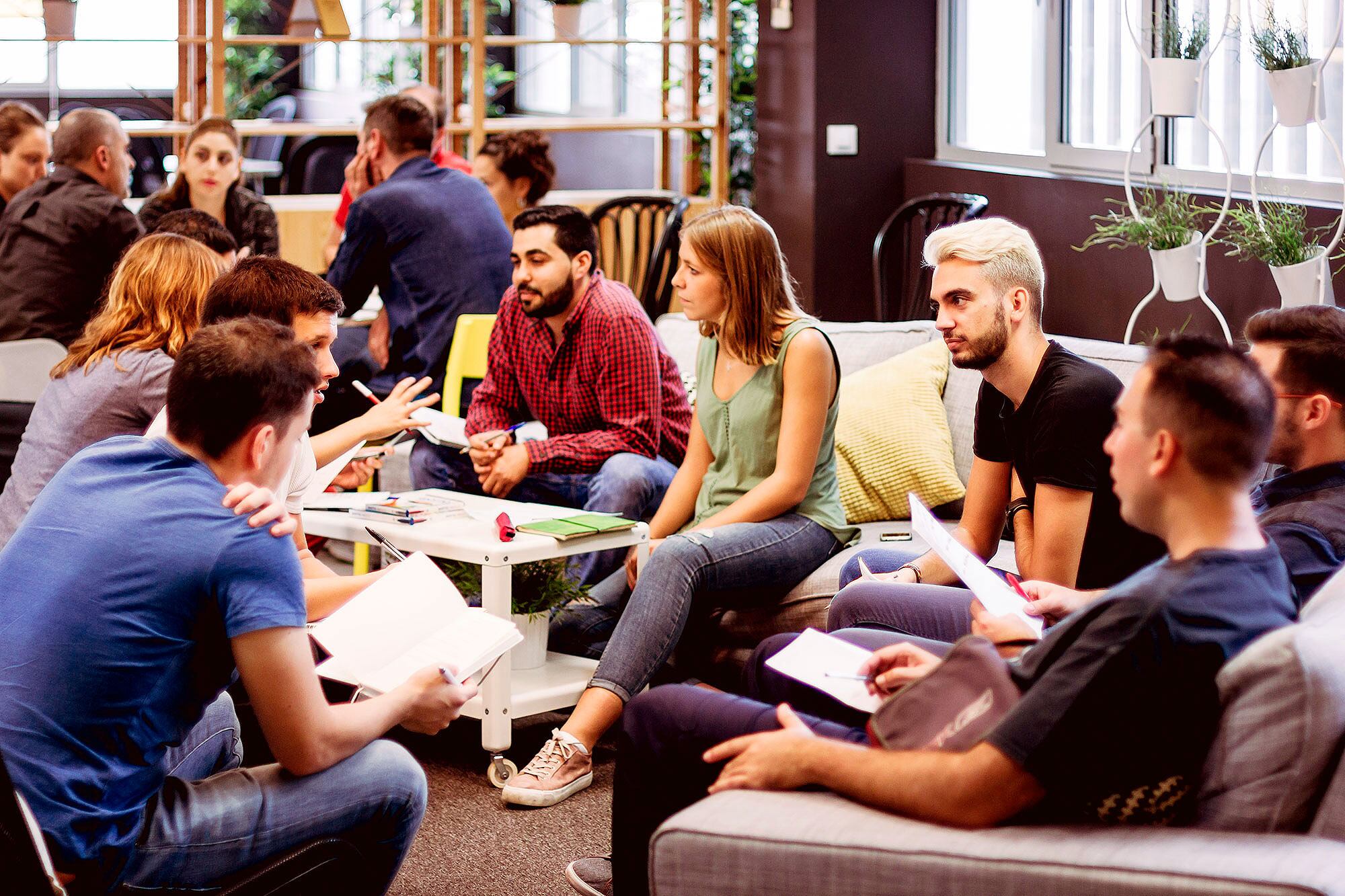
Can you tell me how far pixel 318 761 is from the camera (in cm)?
179

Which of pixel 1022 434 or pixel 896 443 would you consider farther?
pixel 896 443

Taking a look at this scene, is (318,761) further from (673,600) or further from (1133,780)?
(673,600)

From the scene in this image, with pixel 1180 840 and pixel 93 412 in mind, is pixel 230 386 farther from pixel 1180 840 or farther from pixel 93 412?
pixel 1180 840

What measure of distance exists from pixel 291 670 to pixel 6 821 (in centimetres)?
33

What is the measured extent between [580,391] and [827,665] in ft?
5.86

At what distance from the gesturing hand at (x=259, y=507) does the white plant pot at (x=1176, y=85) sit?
2726 millimetres

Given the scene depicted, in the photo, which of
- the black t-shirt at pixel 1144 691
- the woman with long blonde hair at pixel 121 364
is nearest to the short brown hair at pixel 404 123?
the woman with long blonde hair at pixel 121 364

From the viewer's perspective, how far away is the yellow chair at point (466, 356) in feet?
13.5

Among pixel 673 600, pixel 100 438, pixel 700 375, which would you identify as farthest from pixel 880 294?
pixel 100 438

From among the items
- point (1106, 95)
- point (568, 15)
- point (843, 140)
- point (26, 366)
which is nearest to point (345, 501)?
point (26, 366)

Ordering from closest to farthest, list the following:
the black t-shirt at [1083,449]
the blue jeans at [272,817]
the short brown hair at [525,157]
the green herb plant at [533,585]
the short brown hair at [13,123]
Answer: the blue jeans at [272,817], the black t-shirt at [1083,449], the green herb plant at [533,585], the short brown hair at [13,123], the short brown hair at [525,157]

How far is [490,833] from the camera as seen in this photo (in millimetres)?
2688

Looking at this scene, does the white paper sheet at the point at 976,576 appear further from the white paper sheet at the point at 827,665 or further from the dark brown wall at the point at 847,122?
the dark brown wall at the point at 847,122

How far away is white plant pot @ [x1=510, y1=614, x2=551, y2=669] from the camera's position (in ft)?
10.1
